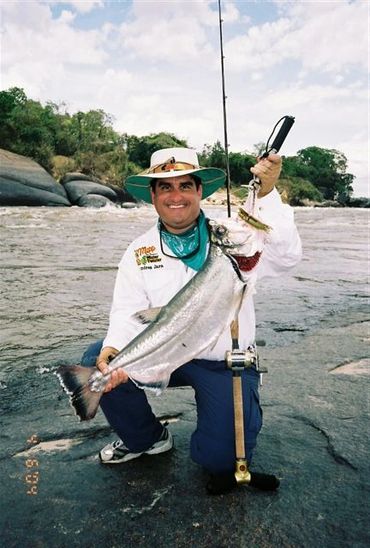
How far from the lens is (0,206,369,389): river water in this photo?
5.34 metres

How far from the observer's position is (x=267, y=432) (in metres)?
3.43

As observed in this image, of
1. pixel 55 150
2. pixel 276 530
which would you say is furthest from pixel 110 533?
pixel 55 150

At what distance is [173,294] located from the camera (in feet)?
10.7

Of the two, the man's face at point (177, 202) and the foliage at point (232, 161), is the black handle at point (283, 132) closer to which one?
the man's face at point (177, 202)

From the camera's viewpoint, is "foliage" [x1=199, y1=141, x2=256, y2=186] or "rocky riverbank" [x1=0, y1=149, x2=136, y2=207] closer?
"rocky riverbank" [x1=0, y1=149, x2=136, y2=207]

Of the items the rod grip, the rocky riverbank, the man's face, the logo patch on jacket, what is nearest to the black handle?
the rod grip

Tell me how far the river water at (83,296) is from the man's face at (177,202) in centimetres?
162

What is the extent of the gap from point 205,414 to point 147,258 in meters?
1.08

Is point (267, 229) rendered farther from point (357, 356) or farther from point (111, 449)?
point (357, 356)

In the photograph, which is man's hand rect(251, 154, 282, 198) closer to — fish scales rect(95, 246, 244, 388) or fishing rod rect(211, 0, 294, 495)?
fishing rod rect(211, 0, 294, 495)

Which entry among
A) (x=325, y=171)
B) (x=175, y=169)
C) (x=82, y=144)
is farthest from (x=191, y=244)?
(x=325, y=171)

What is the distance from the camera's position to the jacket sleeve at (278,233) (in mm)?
2996

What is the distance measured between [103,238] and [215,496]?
1325 centimetres

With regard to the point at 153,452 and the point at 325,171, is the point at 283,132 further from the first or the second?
the point at 325,171
